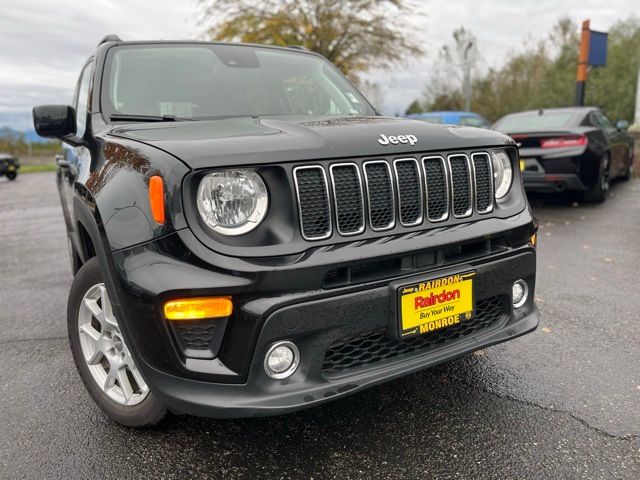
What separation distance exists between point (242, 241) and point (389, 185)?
65 cm

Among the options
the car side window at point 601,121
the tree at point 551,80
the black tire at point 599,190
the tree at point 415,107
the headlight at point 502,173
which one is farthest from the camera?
the tree at point 415,107

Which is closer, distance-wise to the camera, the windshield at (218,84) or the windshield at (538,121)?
the windshield at (218,84)

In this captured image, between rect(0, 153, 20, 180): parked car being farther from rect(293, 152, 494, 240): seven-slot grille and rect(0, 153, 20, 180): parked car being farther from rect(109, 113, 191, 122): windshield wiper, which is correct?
rect(293, 152, 494, 240): seven-slot grille

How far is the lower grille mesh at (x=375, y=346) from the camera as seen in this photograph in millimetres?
2072

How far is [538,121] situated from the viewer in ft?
26.6

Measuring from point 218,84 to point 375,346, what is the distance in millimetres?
1893

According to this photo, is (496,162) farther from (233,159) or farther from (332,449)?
(332,449)

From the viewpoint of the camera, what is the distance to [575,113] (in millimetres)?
→ 8094

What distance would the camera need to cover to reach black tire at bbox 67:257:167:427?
2.24m

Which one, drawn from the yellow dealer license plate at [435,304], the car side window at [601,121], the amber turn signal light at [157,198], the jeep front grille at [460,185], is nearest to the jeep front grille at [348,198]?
the yellow dealer license plate at [435,304]

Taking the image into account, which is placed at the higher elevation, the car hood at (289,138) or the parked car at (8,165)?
the car hood at (289,138)

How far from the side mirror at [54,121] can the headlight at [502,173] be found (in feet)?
7.53

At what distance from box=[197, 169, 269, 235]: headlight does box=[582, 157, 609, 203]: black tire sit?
749cm

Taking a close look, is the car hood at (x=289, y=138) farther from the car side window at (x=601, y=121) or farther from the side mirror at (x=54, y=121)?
the car side window at (x=601, y=121)
